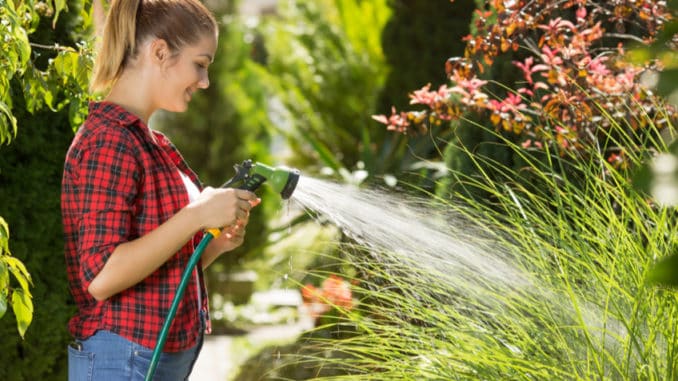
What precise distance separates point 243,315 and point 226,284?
523mm

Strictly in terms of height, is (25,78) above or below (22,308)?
above

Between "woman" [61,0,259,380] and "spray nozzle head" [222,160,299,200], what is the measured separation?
0.20 ft

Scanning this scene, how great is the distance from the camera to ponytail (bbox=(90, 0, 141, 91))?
181cm

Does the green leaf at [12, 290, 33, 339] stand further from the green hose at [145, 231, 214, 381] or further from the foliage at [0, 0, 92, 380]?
the foliage at [0, 0, 92, 380]

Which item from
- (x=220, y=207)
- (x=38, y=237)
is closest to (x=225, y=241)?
(x=220, y=207)

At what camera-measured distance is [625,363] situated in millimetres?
1789

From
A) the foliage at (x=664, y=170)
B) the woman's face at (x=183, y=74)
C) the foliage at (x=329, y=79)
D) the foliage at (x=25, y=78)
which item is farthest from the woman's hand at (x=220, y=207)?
the foliage at (x=329, y=79)

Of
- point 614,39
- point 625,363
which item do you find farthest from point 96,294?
point 614,39

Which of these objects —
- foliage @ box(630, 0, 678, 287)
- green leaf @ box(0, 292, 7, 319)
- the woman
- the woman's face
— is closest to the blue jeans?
the woman

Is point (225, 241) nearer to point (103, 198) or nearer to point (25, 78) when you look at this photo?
point (103, 198)

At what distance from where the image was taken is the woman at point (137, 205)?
1.69 m

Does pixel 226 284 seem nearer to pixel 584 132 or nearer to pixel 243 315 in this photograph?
pixel 243 315

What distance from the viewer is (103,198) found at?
169 centimetres

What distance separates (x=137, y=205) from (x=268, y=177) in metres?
0.27
